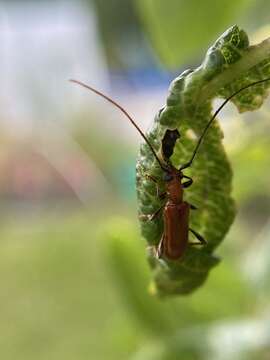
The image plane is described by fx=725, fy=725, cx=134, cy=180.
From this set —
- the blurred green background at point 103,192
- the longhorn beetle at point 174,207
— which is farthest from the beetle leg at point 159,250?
the blurred green background at point 103,192

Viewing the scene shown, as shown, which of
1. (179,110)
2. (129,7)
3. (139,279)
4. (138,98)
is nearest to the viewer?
(179,110)

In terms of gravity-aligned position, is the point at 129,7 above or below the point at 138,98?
below

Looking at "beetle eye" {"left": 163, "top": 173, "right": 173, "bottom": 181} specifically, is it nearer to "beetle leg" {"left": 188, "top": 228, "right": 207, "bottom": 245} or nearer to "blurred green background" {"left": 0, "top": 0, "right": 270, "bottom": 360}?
"beetle leg" {"left": 188, "top": 228, "right": 207, "bottom": 245}

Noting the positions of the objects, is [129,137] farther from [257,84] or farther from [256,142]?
[257,84]

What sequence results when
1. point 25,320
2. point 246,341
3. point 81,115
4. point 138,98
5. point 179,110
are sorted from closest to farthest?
point 179,110, point 246,341, point 25,320, point 81,115, point 138,98

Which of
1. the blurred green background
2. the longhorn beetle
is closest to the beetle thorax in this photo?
the longhorn beetle

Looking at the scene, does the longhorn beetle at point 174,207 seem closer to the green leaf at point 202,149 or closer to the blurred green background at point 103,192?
the green leaf at point 202,149

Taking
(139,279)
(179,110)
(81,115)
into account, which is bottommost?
(179,110)

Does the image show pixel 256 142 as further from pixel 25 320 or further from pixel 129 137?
pixel 129 137

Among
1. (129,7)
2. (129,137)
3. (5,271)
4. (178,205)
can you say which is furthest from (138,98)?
(178,205)

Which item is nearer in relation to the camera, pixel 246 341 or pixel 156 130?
pixel 156 130
